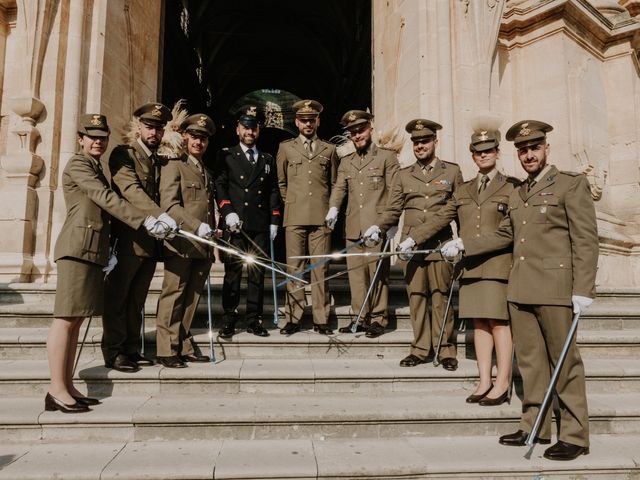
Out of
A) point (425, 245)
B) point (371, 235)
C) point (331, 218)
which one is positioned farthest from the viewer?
point (331, 218)

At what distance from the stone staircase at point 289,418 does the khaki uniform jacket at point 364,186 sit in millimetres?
1187

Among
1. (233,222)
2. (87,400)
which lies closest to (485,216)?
(233,222)

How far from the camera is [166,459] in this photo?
2.81 m

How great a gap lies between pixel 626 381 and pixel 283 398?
2.92 meters

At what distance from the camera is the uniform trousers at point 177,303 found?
3.90 m

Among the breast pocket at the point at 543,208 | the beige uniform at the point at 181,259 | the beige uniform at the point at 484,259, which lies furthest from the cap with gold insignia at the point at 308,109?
the breast pocket at the point at 543,208

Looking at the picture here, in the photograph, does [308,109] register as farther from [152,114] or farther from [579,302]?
[579,302]

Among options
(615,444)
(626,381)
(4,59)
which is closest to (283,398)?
(615,444)

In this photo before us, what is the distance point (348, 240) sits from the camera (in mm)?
4816

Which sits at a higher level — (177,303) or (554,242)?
(554,242)

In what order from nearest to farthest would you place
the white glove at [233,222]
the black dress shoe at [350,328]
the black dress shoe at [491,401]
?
1. the black dress shoe at [491,401]
2. the white glove at [233,222]
3. the black dress shoe at [350,328]

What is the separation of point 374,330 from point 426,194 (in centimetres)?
140

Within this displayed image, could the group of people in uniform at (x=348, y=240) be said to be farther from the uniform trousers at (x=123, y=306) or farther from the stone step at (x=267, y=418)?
the stone step at (x=267, y=418)

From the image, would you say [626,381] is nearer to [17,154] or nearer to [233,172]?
[233,172]
